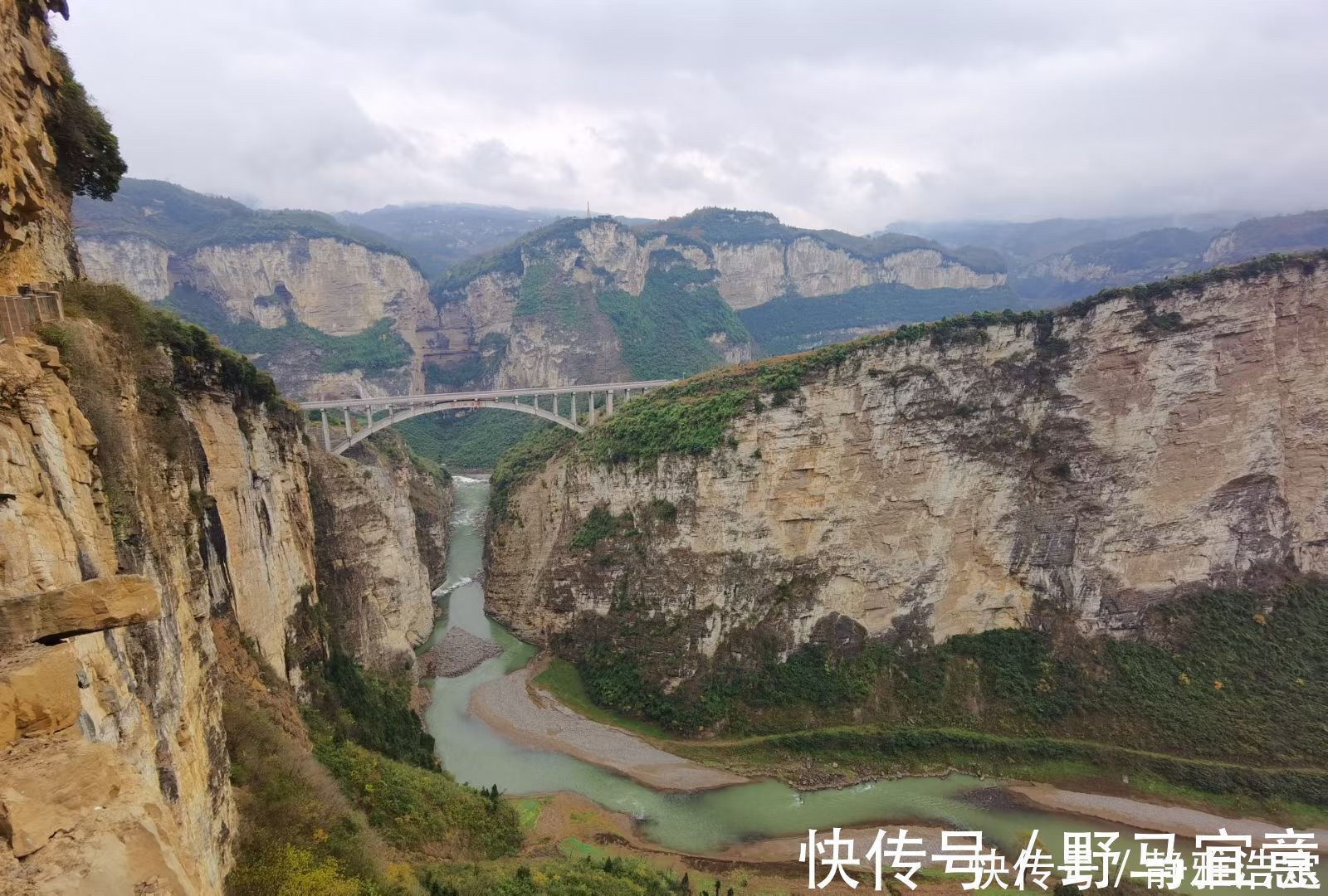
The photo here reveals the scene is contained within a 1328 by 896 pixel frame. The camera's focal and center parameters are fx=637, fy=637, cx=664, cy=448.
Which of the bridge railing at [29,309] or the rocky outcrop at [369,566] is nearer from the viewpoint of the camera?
the bridge railing at [29,309]

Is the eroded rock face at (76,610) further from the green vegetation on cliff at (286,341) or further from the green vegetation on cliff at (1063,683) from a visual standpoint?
the green vegetation on cliff at (286,341)

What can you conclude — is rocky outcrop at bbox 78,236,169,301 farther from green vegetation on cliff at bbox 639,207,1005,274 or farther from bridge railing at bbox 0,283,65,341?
bridge railing at bbox 0,283,65,341

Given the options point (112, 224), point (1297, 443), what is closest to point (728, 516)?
point (1297, 443)

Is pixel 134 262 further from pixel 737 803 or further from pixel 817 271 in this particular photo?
pixel 817 271

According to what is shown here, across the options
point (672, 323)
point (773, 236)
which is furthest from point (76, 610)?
point (773, 236)

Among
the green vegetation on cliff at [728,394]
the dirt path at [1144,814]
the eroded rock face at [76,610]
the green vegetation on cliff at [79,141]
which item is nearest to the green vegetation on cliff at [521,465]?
the green vegetation on cliff at [728,394]
